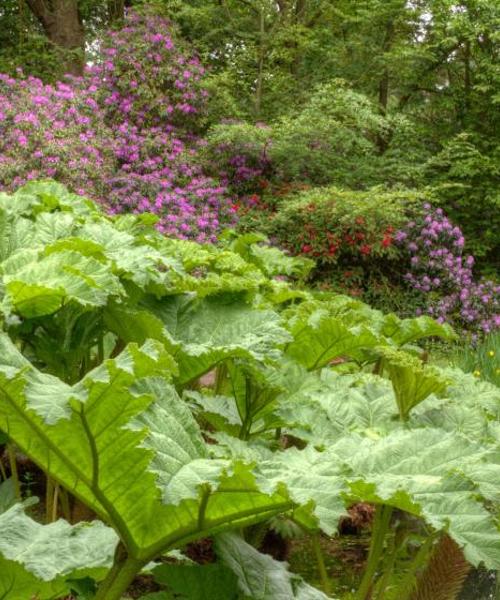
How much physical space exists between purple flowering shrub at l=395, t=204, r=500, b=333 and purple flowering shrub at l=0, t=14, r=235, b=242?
2404mm

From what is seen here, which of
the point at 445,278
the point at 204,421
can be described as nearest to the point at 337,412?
the point at 204,421

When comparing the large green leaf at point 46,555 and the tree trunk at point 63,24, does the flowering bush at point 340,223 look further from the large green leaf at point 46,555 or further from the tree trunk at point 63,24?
Result: the large green leaf at point 46,555

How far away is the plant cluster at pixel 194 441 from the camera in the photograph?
156cm

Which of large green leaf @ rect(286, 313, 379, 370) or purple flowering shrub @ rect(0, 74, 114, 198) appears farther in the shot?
purple flowering shrub @ rect(0, 74, 114, 198)

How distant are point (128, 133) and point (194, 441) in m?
9.71

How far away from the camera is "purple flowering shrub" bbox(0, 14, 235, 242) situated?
30.7 feet

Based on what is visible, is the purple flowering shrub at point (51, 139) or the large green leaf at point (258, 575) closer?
the large green leaf at point (258, 575)

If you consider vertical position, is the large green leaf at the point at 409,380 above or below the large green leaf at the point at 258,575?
above

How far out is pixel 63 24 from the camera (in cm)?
1368

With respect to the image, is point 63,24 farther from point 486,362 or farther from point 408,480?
point 408,480

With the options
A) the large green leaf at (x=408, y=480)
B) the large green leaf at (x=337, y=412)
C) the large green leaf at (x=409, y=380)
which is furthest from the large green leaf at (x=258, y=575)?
the large green leaf at (x=409, y=380)

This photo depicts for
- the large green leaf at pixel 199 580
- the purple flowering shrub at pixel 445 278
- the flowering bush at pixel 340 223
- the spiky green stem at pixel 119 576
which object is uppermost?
the spiky green stem at pixel 119 576

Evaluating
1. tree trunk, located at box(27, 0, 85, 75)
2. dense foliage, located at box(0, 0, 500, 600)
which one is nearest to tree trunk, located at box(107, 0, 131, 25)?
tree trunk, located at box(27, 0, 85, 75)

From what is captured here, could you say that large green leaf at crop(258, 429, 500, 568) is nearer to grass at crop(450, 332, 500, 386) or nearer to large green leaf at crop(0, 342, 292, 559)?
large green leaf at crop(0, 342, 292, 559)
